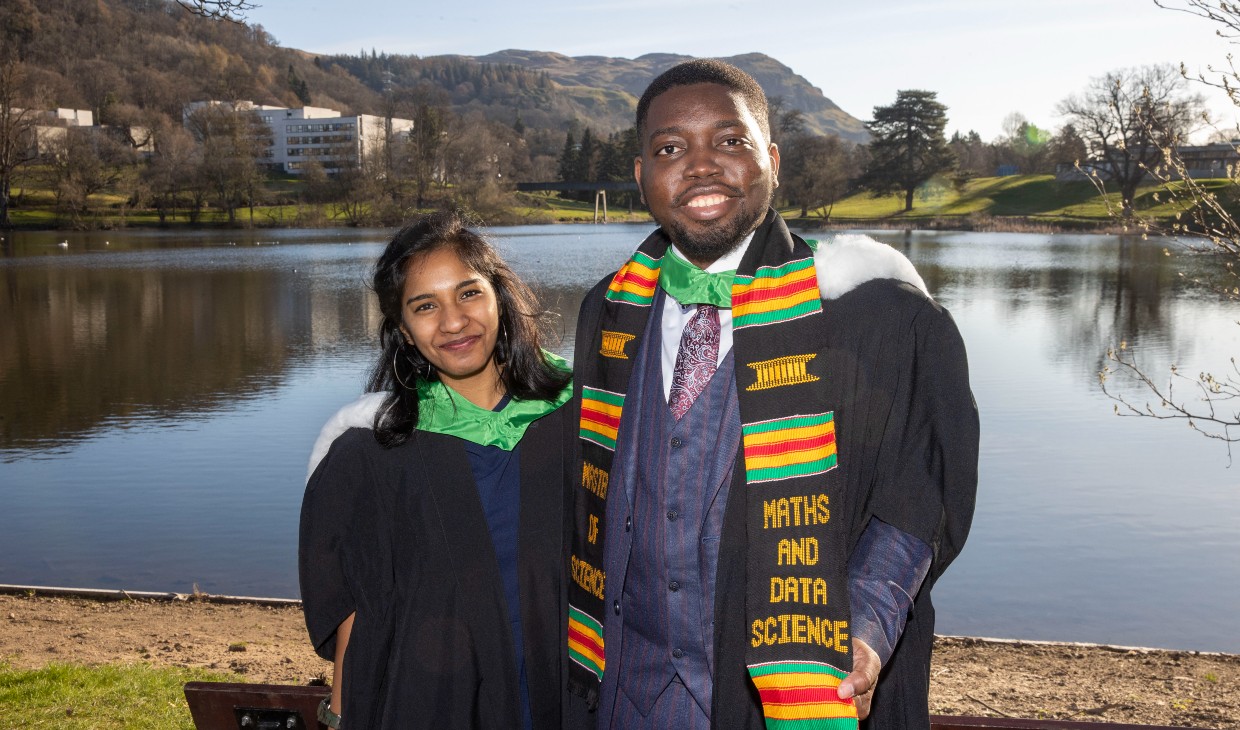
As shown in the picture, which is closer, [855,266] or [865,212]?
[855,266]

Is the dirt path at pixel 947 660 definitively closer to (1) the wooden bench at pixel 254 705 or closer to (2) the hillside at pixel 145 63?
(1) the wooden bench at pixel 254 705

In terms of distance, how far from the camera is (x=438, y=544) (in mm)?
2498

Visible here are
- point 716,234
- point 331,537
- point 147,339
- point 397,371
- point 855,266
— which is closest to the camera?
point 855,266

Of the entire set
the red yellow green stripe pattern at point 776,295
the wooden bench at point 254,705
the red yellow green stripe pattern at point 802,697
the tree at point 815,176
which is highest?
the tree at point 815,176

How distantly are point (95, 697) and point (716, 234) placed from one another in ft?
13.7

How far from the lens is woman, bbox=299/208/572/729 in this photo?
2459 millimetres

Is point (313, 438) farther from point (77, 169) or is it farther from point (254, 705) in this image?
point (77, 169)

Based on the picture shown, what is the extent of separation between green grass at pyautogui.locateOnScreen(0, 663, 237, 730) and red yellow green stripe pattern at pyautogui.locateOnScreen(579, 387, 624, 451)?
313 centimetres

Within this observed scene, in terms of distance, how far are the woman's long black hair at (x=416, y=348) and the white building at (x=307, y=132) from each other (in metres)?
92.4

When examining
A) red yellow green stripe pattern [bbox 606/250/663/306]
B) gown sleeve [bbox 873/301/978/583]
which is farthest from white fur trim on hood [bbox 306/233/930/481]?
red yellow green stripe pattern [bbox 606/250/663/306]

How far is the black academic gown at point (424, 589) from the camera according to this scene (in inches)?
96.5

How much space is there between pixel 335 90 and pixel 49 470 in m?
176

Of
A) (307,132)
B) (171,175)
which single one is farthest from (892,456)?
(307,132)

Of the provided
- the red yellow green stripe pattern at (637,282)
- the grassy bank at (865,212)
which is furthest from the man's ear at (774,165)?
the grassy bank at (865,212)
